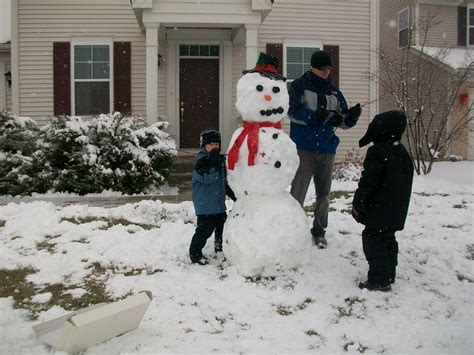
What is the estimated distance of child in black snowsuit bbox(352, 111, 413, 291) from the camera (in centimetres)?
396

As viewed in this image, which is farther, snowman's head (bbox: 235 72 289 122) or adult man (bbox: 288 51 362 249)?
adult man (bbox: 288 51 362 249)

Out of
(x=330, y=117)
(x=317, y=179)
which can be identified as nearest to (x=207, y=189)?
(x=317, y=179)

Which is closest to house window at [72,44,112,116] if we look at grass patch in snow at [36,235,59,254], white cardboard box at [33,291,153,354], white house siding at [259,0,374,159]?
white house siding at [259,0,374,159]

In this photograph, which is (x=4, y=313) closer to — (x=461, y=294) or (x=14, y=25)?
(x=461, y=294)

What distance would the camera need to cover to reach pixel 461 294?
404 cm

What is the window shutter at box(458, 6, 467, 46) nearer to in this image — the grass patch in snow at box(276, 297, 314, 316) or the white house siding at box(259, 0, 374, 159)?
the white house siding at box(259, 0, 374, 159)

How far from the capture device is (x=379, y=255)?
4.07 meters

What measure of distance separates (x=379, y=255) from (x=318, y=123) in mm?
1415

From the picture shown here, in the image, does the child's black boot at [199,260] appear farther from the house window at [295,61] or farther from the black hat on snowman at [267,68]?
the house window at [295,61]

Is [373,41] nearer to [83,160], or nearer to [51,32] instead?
[51,32]

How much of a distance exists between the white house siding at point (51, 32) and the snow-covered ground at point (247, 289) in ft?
21.1

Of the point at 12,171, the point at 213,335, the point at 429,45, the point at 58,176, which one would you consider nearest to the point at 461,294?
the point at 213,335

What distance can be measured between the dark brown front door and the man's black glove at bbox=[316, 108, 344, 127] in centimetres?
791

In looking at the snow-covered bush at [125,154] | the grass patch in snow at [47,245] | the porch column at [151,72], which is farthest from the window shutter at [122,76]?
the grass patch in snow at [47,245]
